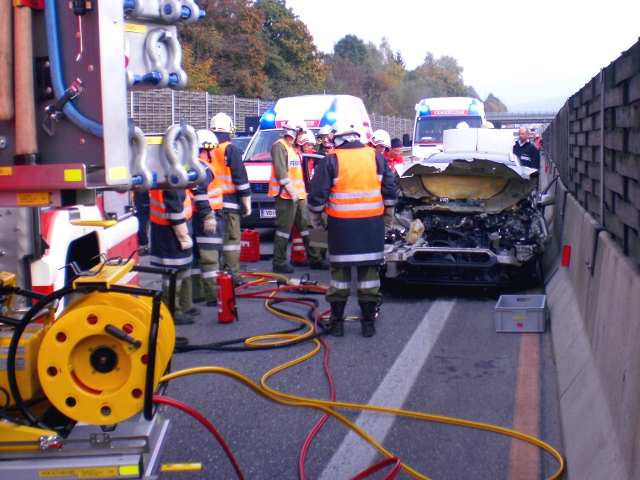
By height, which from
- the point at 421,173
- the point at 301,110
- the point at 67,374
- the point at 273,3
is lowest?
the point at 67,374

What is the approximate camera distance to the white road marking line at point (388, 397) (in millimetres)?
4391

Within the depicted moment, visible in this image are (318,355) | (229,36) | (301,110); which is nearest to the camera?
(318,355)

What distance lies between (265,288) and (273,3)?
145 ft

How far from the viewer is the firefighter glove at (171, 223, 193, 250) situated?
731 cm

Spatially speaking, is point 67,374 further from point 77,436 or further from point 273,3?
point 273,3

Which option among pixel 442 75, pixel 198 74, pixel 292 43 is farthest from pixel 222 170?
pixel 442 75

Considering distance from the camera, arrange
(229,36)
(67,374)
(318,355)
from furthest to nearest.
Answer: (229,36), (318,355), (67,374)

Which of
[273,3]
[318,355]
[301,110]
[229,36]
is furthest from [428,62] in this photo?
[318,355]

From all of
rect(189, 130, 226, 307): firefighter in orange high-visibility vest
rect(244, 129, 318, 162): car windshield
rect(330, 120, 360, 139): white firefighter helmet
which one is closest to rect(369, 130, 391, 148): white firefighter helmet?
rect(189, 130, 226, 307): firefighter in orange high-visibility vest

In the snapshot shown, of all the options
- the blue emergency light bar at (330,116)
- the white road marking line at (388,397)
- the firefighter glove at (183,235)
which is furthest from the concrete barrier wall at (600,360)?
the blue emergency light bar at (330,116)

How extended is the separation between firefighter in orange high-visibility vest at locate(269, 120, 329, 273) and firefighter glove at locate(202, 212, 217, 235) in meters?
2.32

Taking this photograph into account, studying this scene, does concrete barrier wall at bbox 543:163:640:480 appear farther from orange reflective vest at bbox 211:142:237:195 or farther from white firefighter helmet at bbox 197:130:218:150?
orange reflective vest at bbox 211:142:237:195

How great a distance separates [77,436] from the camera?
11.1 feet

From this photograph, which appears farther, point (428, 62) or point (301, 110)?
point (428, 62)
